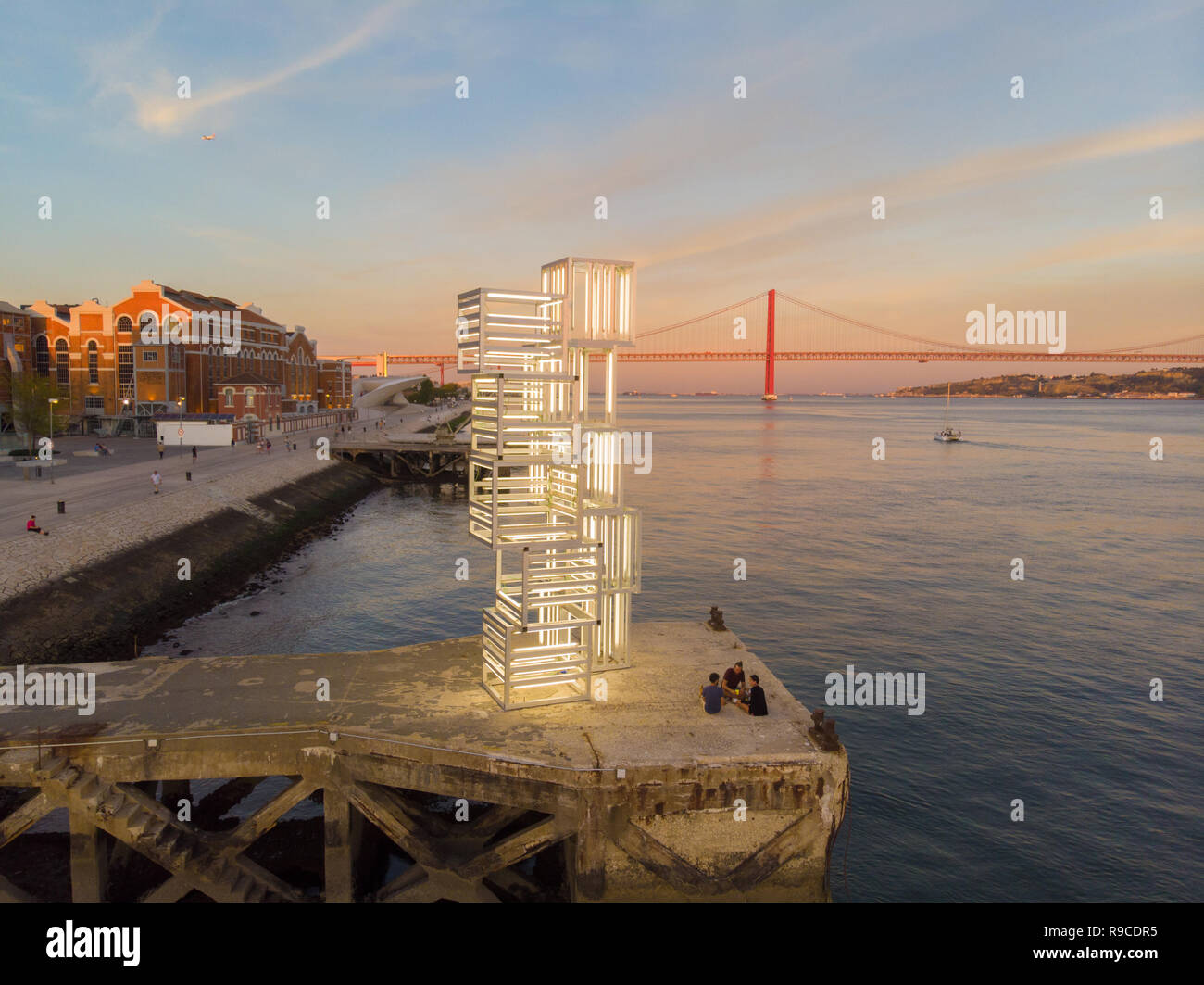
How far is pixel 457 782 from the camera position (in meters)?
13.0

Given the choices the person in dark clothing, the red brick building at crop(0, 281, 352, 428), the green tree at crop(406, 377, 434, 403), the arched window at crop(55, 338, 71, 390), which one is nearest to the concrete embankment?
the person in dark clothing

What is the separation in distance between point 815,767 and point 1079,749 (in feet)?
43.1

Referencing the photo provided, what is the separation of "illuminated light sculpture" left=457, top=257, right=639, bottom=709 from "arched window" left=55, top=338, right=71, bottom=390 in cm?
9528

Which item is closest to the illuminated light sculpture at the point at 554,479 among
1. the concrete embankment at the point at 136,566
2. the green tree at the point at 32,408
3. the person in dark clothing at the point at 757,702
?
the person in dark clothing at the point at 757,702

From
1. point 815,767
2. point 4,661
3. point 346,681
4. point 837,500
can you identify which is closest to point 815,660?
point 815,767

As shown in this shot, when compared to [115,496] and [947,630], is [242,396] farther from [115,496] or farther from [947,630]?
[947,630]

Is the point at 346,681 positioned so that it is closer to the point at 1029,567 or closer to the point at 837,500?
the point at 1029,567

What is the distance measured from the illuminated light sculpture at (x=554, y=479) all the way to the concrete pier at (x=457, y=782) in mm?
1093

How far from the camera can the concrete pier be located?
1266 cm

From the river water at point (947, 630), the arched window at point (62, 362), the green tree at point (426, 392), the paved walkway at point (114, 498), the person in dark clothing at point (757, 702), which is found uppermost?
the green tree at point (426, 392)

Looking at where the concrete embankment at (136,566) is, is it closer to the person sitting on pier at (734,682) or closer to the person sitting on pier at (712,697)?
the person sitting on pier at (712,697)

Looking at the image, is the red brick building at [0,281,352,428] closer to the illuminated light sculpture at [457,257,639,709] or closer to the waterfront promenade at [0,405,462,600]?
the waterfront promenade at [0,405,462,600]

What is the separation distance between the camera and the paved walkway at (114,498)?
3019 centimetres

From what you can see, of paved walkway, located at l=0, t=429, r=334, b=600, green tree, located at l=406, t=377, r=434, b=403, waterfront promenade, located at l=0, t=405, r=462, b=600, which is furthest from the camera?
green tree, located at l=406, t=377, r=434, b=403
